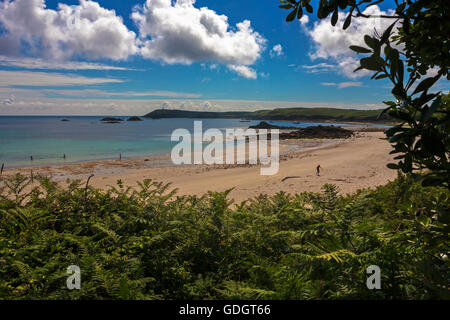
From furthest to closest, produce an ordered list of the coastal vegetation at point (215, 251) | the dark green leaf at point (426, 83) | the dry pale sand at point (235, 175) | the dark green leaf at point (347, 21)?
the dry pale sand at point (235, 175), the coastal vegetation at point (215, 251), the dark green leaf at point (347, 21), the dark green leaf at point (426, 83)

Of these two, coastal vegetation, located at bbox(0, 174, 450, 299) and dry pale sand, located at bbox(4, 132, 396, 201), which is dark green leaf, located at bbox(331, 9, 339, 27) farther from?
dry pale sand, located at bbox(4, 132, 396, 201)

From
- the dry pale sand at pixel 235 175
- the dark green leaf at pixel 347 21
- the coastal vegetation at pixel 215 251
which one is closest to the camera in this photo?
the dark green leaf at pixel 347 21

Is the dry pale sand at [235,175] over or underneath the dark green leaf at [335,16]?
underneath

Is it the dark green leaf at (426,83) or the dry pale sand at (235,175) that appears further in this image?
the dry pale sand at (235,175)

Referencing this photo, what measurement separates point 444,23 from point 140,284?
3.35 m

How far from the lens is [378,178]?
16516 mm

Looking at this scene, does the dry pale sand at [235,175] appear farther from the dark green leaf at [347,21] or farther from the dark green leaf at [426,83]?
the dark green leaf at [426,83]

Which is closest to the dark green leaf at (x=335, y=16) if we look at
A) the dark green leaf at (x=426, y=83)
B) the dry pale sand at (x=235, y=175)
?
the dark green leaf at (x=426, y=83)

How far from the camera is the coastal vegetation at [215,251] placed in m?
2.25

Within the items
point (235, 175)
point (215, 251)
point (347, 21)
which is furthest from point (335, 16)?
point (235, 175)

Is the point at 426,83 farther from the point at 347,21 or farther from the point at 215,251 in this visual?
the point at 215,251

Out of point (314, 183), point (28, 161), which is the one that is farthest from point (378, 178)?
point (28, 161)

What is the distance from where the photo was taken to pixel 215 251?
3504 mm

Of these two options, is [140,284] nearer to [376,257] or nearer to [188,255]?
[188,255]
